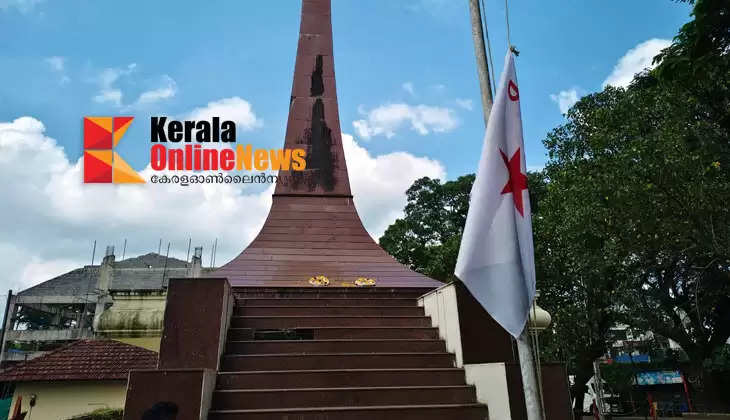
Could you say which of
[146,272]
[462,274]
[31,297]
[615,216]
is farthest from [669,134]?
[31,297]

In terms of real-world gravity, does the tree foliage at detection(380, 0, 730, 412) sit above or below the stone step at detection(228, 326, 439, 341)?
above

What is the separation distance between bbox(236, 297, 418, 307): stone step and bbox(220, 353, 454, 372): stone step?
42.9 inches

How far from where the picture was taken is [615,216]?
6.64m

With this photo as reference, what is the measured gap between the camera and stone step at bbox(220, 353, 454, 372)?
155 inches

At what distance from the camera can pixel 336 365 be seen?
4.04m

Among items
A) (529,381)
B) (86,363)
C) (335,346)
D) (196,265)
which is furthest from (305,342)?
(196,265)

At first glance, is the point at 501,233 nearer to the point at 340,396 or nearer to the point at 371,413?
the point at 371,413

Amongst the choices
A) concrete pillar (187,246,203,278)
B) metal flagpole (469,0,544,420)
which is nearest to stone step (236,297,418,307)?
metal flagpole (469,0,544,420)

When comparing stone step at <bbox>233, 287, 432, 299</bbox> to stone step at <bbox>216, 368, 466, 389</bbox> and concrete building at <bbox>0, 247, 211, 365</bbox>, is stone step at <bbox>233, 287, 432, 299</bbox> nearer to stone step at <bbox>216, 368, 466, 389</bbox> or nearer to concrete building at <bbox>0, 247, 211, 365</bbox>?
stone step at <bbox>216, 368, 466, 389</bbox>

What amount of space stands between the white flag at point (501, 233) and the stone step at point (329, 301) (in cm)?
342

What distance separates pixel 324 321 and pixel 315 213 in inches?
122

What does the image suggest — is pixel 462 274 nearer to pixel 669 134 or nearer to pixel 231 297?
pixel 231 297

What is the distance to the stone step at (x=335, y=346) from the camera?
4176mm
